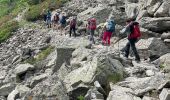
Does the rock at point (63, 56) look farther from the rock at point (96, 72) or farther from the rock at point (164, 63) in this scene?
the rock at point (96, 72)

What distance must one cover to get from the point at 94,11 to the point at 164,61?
60.1 ft

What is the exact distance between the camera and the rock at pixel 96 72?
→ 1611 centimetres

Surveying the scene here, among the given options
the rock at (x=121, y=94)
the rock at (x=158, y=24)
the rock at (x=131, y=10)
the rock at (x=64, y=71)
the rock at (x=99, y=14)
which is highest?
the rock at (x=121, y=94)

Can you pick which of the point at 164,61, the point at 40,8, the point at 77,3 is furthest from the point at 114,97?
the point at 40,8

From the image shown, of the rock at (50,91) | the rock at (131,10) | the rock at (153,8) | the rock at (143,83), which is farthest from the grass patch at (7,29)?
the rock at (143,83)

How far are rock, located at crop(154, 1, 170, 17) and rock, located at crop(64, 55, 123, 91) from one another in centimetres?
1073

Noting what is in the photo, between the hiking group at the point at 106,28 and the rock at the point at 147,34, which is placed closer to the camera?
the hiking group at the point at 106,28

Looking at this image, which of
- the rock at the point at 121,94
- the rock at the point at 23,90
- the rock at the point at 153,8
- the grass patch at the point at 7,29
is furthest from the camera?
the grass patch at the point at 7,29

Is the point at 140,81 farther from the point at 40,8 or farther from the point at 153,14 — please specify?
the point at 40,8

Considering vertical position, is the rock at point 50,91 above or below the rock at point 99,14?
above

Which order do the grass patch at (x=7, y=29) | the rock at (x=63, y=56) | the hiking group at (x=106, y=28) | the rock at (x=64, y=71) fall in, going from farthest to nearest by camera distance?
the grass patch at (x=7, y=29) → the rock at (x=63, y=56) → the hiking group at (x=106, y=28) → the rock at (x=64, y=71)

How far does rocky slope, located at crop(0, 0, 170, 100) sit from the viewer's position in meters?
15.0

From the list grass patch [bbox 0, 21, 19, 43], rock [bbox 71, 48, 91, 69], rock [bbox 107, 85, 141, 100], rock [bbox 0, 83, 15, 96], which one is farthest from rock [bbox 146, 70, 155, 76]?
grass patch [bbox 0, 21, 19, 43]

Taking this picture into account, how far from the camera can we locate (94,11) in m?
36.9
